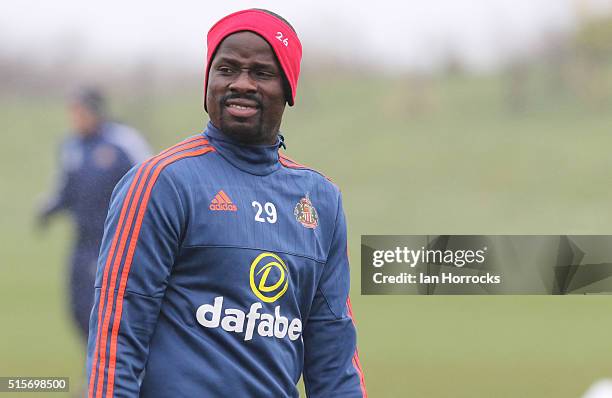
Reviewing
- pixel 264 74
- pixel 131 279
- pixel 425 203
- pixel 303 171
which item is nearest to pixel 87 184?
pixel 425 203

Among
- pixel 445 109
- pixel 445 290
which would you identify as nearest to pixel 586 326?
pixel 445 290

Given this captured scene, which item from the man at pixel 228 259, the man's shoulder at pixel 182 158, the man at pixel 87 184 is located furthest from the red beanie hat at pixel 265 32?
the man at pixel 87 184

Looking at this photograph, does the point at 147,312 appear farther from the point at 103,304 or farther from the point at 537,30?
the point at 537,30

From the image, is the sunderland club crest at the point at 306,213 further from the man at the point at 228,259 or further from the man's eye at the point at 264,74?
the man's eye at the point at 264,74

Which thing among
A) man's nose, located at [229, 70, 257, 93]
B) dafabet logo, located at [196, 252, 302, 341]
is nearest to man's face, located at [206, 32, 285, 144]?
man's nose, located at [229, 70, 257, 93]

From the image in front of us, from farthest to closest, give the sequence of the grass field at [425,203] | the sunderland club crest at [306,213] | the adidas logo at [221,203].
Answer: the grass field at [425,203]
the sunderland club crest at [306,213]
the adidas logo at [221,203]

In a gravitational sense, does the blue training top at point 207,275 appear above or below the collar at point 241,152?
below

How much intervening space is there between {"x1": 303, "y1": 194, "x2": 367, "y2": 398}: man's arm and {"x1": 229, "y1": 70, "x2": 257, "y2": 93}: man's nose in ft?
1.05

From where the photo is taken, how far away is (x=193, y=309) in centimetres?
165

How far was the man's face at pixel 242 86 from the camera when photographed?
5.74 feet

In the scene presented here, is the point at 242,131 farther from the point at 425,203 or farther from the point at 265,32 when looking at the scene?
the point at 425,203

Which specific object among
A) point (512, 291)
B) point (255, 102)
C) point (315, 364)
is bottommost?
point (315, 364)

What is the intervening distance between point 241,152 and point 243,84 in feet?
0.39

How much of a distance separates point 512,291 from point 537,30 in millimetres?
1286
